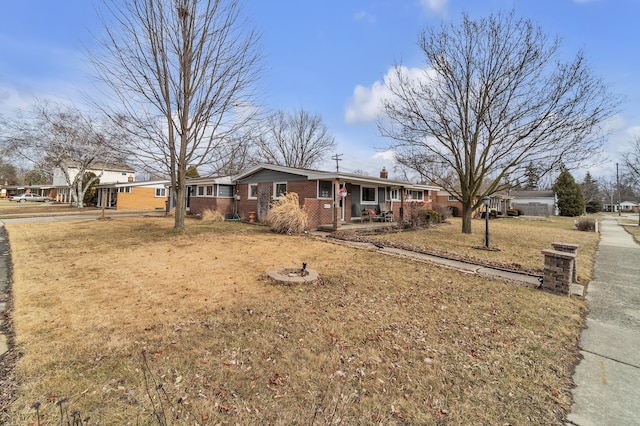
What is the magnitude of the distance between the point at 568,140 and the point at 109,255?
666 inches

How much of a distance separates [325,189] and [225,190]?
8.92 meters

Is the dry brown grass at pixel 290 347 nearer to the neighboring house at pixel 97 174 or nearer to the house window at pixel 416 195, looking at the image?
the house window at pixel 416 195

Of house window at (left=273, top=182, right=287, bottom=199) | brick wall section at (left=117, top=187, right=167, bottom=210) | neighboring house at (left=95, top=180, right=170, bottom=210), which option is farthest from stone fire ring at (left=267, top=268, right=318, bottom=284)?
brick wall section at (left=117, top=187, right=167, bottom=210)

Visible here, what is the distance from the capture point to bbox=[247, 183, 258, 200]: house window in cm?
1823

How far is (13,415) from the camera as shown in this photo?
2.12m

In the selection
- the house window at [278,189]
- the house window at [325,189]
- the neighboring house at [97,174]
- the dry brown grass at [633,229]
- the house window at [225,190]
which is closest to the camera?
the house window at [325,189]

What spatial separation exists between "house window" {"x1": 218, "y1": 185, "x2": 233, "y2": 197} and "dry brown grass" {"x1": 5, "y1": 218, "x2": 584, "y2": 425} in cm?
1376

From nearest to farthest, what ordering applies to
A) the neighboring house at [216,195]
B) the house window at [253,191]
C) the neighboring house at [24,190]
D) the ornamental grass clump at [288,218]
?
1. the ornamental grass clump at [288,218]
2. the house window at [253,191]
3. the neighboring house at [216,195]
4. the neighboring house at [24,190]

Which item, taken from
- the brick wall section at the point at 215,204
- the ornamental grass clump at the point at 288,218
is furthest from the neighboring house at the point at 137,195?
the ornamental grass clump at the point at 288,218

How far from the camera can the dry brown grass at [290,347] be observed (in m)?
2.31

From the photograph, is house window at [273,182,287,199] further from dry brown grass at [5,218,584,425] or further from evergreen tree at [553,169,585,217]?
evergreen tree at [553,169,585,217]

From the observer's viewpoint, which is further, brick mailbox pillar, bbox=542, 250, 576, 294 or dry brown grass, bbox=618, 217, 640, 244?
dry brown grass, bbox=618, 217, 640, 244

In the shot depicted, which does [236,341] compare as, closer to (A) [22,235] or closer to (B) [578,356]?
(B) [578,356]

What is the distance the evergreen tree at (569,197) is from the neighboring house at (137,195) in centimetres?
5024
